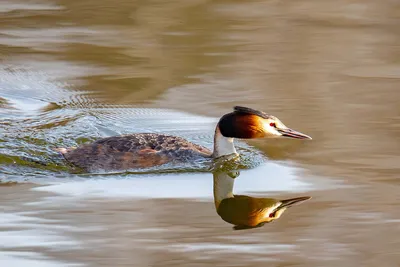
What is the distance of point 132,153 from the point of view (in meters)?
8.87

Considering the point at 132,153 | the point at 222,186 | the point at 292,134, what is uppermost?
the point at 292,134

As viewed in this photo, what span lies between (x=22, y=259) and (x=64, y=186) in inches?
70.4

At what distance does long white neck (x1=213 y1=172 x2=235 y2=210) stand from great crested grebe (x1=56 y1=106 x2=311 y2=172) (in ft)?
1.15

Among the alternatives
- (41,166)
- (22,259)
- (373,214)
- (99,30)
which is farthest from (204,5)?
(22,259)

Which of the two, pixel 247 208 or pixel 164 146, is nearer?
pixel 247 208

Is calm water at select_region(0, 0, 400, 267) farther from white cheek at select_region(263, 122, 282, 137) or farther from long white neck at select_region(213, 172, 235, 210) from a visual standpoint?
white cheek at select_region(263, 122, 282, 137)

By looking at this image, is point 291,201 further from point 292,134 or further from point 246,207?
point 292,134

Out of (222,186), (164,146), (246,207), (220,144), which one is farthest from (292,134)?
(246,207)

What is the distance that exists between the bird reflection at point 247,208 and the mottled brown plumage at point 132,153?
0.83m

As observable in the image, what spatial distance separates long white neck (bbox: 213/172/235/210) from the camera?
26.1 ft

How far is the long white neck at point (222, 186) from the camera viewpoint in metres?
7.94

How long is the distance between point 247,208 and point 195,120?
257 centimetres

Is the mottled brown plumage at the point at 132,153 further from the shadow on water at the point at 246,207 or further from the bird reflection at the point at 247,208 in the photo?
the bird reflection at the point at 247,208

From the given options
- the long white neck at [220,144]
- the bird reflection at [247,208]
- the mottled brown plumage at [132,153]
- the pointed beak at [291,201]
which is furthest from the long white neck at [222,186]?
the pointed beak at [291,201]
